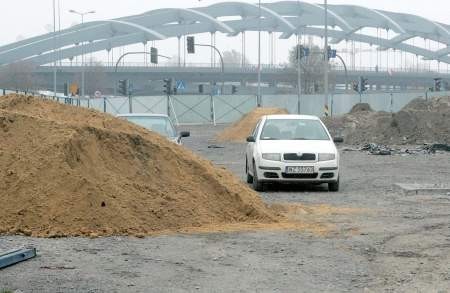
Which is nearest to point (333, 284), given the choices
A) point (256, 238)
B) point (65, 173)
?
point (256, 238)

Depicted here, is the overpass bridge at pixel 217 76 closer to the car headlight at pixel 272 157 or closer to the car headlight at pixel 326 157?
the car headlight at pixel 326 157

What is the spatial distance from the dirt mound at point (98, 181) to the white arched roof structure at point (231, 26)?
11317 cm

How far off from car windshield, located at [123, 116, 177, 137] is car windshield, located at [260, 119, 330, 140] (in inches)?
126

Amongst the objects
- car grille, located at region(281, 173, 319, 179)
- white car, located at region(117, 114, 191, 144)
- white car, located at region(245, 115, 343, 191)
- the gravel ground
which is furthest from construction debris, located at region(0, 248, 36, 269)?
white car, located at region(117, 114, 191, 144)

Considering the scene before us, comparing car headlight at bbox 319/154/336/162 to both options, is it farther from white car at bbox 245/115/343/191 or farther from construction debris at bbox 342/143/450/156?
construction debris at bbox 342/143/450/156

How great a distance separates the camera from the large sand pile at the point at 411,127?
32281 mm

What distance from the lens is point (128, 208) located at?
983 centimetres

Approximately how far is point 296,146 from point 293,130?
109 centimetres

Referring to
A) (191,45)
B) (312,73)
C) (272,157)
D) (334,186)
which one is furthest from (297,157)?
(312,73)

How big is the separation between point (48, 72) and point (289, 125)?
105 metres

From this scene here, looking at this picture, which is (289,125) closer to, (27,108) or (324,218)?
(324,218)

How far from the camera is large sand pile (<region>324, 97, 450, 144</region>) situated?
1271 inches

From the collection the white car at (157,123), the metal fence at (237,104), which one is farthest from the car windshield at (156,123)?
the metal fence at (237,104)

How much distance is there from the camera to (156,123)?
1925 cm
